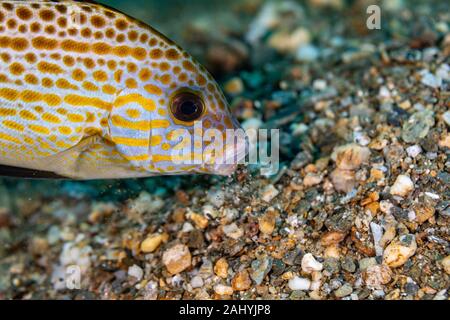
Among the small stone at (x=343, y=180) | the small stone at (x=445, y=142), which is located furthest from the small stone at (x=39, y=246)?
the small stone at (x=445, y=142)

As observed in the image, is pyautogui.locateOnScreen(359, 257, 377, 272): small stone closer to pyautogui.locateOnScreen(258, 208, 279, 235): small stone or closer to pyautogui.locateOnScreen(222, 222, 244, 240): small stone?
pyautogui.locateOnScreen(258, 208, 279, 235): small stone

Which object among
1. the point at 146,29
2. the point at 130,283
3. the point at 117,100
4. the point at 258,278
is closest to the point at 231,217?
the point at 258,278

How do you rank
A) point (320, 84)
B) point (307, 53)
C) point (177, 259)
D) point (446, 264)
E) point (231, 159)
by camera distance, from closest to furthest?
point (446, 264) < point (231, 159) < point (177, 259) < point (320, 84) < point (307, 53)

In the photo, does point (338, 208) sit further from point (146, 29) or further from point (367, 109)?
point (146, 29)

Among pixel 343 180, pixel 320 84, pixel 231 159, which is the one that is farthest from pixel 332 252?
pixel 320 84

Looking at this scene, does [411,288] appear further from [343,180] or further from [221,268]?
[221,268]

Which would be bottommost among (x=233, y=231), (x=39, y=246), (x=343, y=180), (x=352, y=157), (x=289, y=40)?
(x=39, y=246)
